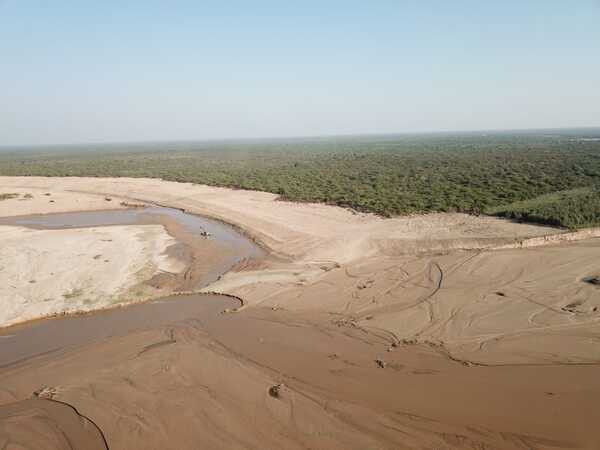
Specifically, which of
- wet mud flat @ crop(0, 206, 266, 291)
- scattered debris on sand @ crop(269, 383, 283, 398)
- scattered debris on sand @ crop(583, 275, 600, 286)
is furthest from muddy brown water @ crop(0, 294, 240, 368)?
scattered debris on sand @ crop(583, 275, 600, 286)

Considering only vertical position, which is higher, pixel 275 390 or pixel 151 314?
pixel 151 314

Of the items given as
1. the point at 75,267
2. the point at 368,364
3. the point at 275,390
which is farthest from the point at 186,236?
the point at 368,364

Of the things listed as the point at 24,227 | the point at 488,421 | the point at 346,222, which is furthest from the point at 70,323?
the point at 24,227

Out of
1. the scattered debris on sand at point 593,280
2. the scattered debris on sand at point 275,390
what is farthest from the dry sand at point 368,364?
the scattered debris on sand at point 593,280

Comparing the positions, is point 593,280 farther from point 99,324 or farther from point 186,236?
point 186,236

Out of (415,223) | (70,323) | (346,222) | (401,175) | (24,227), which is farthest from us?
(401,175)

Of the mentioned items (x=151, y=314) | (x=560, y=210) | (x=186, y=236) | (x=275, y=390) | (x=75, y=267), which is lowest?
(x=275, y=390)

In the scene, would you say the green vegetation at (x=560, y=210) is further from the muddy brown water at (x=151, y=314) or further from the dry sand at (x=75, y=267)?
the dry sand at (x=75, y=267)

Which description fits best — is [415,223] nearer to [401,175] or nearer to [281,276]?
[281,276]
